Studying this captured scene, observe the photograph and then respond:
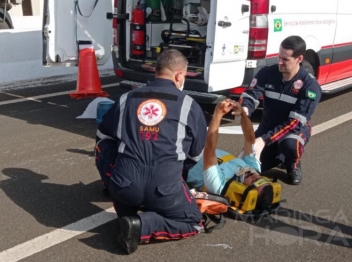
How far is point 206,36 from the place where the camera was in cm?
659

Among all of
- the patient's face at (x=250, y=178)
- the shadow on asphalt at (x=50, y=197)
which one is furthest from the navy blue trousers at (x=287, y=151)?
the shadow on asphalt at (x=50, y=197)

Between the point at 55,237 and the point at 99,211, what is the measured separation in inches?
20.9

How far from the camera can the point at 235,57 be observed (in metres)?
6.46

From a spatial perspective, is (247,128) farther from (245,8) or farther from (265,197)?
(245,8)

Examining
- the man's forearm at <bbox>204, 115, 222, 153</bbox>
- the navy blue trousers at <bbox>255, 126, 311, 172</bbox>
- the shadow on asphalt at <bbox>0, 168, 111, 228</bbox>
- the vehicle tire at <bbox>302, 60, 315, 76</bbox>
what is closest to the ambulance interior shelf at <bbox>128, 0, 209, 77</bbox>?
the vehicle tire at <bbox>302, 60, 315, 76</bbox>

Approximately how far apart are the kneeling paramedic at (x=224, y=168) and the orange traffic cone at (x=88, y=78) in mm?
3967

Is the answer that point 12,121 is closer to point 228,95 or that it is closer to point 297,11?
point 228,95

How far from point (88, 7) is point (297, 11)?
2.83 metres

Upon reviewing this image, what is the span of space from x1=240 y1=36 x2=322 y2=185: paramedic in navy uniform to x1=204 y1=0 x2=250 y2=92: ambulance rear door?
860 millimetres

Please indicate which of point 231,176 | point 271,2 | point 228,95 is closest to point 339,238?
point 231,176

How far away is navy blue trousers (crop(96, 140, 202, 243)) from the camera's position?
12.3 feet

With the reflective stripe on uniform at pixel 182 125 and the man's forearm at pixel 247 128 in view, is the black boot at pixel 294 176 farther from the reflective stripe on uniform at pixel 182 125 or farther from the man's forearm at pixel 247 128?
the reflective stripe on uniform at pixel 182 125

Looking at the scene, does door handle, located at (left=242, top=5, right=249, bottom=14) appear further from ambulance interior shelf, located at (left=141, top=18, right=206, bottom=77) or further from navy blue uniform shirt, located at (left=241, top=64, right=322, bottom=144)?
navy blue uniform shirt, located at (left=241, top=64, right=322, bottom=144)

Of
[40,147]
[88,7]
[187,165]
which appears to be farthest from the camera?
[88,7]
